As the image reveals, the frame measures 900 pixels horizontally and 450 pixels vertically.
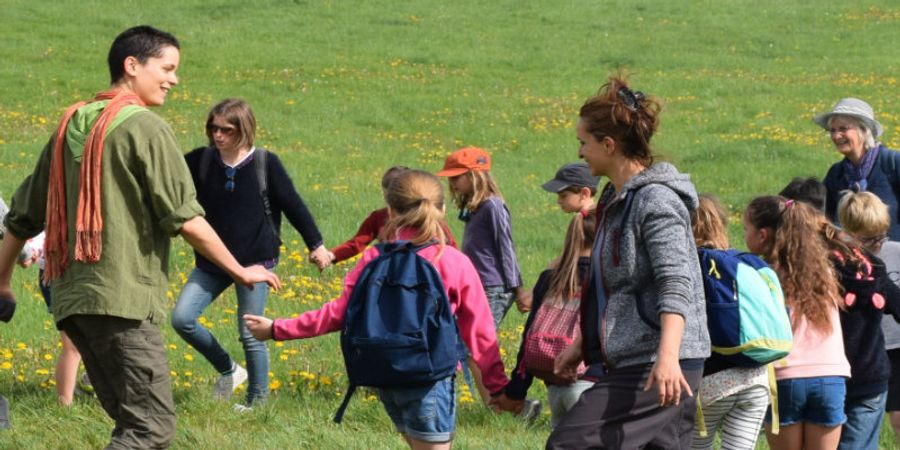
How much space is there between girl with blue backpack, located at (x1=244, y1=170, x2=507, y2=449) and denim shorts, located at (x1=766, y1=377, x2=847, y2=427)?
53.8 inches

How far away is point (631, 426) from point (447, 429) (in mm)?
1108

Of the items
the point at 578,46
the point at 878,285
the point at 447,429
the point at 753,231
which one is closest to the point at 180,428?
the point at 447,429

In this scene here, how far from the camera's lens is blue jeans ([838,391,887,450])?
5.90 meters

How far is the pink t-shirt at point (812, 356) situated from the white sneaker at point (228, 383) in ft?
10.8

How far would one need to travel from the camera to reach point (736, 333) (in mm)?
4801

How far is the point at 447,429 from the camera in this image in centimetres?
500

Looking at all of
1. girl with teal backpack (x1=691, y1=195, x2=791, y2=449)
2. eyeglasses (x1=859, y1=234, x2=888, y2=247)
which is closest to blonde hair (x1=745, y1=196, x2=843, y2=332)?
girl with teal backpack (x1=691, y1=195, x2=791, y2=449)

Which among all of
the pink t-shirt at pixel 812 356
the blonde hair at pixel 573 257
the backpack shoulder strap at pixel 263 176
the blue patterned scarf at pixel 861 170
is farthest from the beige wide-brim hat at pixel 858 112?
the backpack shoulder strap at pixel 263 176

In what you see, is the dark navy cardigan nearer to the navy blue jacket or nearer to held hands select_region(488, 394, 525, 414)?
held hands select_region(488, 394, 525, 414)

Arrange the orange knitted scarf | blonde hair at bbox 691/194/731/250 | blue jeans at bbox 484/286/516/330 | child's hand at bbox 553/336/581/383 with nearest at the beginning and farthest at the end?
the orange knitted scarf → child's hand at bbox 553/336/581/383 → blonde hair at bbox 691/194/731/250 → blue jeans at bbox 484/286/516/330

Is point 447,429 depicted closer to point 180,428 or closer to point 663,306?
point 663,306

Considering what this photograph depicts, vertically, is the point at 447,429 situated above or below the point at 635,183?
below

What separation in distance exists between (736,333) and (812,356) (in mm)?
848

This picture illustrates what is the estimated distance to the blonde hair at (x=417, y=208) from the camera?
5.00 meters
